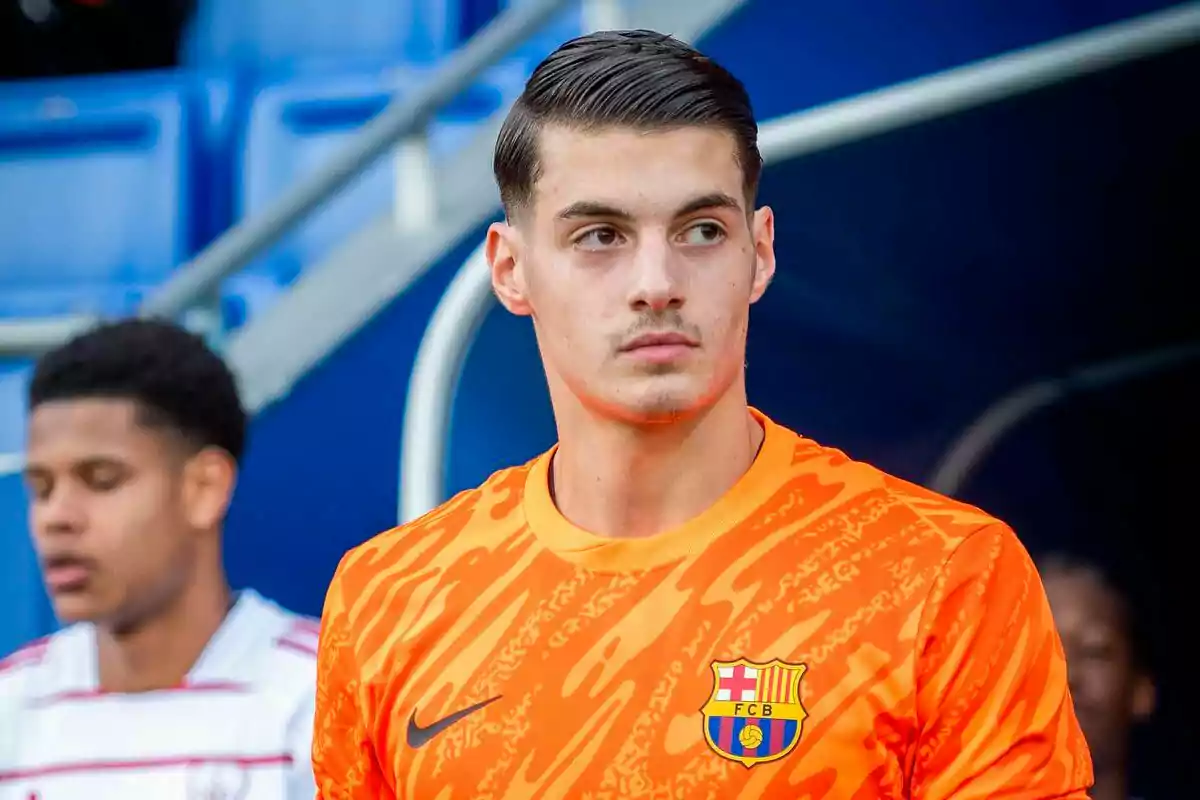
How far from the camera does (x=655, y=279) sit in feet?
5.90

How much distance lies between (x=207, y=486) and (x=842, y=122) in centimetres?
120

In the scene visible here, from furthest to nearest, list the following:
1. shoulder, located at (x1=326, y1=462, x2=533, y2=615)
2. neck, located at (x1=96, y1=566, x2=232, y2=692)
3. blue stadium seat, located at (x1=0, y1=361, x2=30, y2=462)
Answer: blue stadium seat, located at (x1=0, y1=361, x2=30, y2=462)
neck, located at (x1=96, y1=566, x2=232, y2=692)
shoulder, located at (x1=326, y1=462, x2=533, y2=615)

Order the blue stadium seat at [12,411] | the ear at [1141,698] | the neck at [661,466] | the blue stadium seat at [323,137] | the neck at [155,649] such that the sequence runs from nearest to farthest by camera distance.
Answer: the neck at [661,466]
the neck at [155,649]
the blue stadium seat at [12,411]
the ear at [1141,698]
the blue stadium seat at [323,137]

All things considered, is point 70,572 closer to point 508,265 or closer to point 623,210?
point 508,265

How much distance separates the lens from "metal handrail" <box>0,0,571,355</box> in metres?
3.19

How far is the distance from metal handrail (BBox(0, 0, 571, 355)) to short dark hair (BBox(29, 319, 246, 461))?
18cm

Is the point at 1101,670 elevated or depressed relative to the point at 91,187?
depressed

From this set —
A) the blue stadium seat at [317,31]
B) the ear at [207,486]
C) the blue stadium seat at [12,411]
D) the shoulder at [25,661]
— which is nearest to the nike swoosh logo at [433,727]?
the ear at [207,486]

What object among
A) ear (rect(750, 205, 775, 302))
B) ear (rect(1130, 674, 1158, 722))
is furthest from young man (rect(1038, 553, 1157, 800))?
ear (rect(750, 205, 775, 302))

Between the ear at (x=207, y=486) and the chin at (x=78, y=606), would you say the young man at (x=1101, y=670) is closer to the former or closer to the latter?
the ear at (x=207, y=486)

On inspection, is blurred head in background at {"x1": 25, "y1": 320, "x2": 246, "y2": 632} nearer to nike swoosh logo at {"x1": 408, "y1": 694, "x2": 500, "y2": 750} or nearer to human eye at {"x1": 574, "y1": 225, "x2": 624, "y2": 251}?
nike swoosh logo at {"x1": 408, "y1": 694, "x2": 500, "y2": 750}

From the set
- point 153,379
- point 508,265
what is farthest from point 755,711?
point 153,379

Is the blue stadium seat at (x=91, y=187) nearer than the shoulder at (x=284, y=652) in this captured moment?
No

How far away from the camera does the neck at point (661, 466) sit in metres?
1.92
